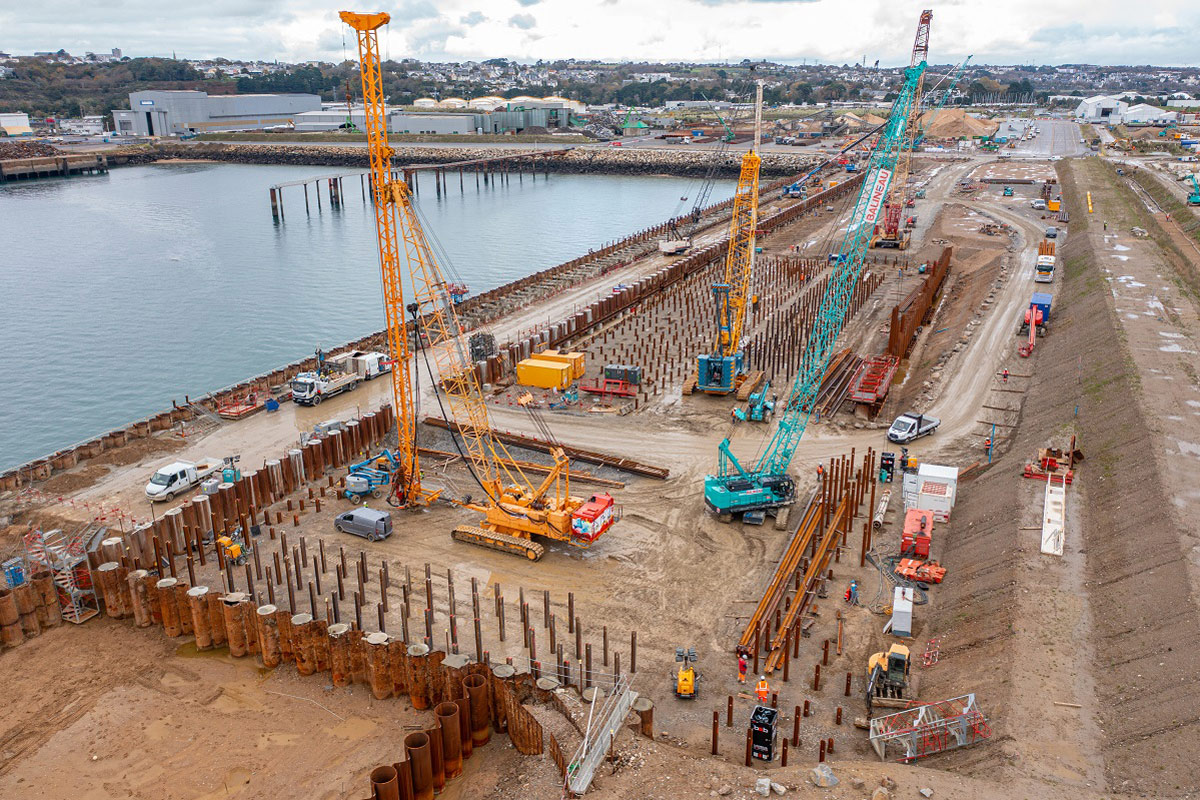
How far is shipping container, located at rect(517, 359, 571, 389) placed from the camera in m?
41.4

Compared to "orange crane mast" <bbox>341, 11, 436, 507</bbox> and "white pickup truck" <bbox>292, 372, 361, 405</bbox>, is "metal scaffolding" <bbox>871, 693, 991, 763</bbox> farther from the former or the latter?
"white pickup truck" <bbox>292, 372, 361, 405</bbox>

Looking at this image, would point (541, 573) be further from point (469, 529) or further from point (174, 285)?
point (174, 285)

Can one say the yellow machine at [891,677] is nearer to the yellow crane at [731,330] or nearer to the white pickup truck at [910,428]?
the white pickup truck at [910,428]

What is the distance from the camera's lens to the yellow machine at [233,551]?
26156 millimetres

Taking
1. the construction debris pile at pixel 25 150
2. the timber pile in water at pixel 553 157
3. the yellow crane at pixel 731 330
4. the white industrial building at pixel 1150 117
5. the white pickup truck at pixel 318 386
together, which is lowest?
the white pickup truck at pixel 318 386

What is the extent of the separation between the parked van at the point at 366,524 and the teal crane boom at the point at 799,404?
11013 mm

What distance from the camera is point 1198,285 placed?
50.2m

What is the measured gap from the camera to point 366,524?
2798 cm

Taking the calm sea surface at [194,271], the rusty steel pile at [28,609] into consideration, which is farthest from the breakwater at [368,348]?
the rusty steel pile at [28,609]

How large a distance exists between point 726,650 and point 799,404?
1515 centimetres

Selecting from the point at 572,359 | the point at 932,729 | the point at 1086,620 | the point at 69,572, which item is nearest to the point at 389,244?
the point at 69,572

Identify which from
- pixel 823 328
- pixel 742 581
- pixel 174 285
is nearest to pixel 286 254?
pixel 174 285

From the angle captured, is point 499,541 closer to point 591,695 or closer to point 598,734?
point 591,695

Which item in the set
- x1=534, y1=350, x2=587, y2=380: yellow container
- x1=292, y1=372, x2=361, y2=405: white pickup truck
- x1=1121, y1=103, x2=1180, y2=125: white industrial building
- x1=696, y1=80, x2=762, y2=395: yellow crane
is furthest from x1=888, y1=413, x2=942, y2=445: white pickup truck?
x1=1121, y1=103, x2=1180, y2=125: white industrial building
